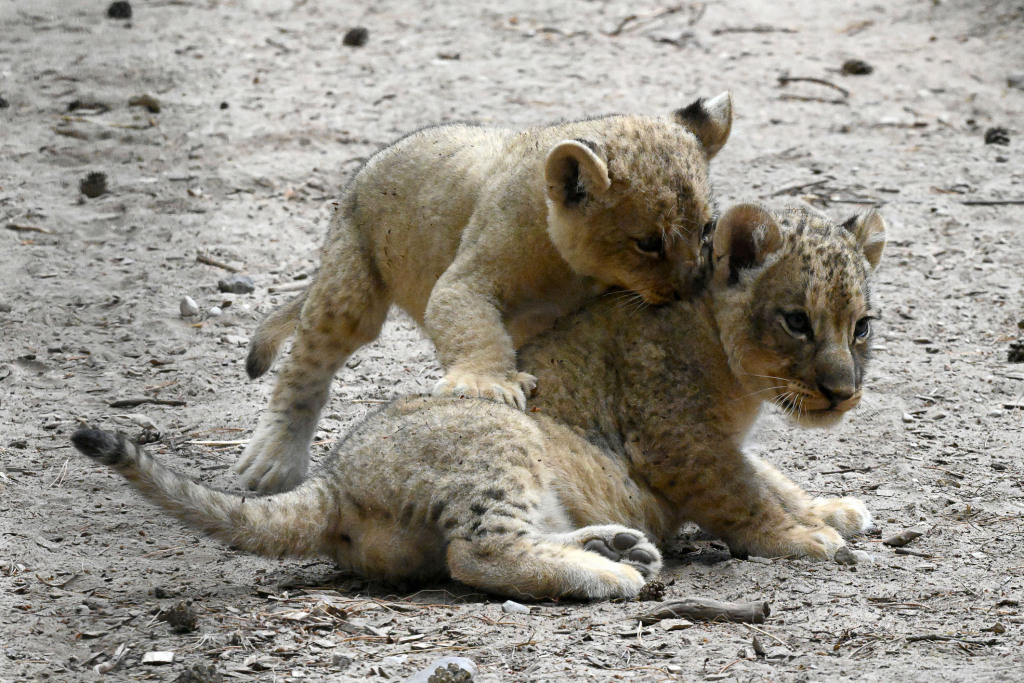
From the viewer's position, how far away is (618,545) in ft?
17.5

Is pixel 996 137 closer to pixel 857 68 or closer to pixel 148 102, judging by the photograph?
pixel 857 68

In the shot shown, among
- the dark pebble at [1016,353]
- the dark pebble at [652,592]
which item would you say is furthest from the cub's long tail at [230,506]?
the dark pebble at [1016,353]

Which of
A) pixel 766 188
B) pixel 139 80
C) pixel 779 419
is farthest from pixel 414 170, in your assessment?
pixel 139 80

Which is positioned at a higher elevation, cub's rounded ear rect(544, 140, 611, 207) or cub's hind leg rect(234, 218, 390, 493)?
cub's rounded ear rect(544, 140, 611, 207)

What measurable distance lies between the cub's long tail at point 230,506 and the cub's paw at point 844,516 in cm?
241

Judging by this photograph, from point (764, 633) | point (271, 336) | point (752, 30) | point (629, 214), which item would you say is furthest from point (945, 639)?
point (752, 30)

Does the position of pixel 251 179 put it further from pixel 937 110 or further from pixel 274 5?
pixel 937 110

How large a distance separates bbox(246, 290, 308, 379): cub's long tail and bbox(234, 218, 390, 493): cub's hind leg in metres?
0.26

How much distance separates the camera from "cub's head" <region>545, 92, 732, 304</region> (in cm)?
594

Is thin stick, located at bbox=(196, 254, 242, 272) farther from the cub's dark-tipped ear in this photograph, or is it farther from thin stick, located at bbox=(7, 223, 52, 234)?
the cub's dark-tipped ear

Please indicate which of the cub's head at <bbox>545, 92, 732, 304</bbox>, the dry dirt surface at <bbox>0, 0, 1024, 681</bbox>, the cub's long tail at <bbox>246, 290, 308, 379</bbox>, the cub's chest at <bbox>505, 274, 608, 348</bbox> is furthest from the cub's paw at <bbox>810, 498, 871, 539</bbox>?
the cub's long tail at <bbox>246, 290, 308, 379</bbox>

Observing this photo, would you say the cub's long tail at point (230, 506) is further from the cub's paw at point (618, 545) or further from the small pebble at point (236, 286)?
the small pebble at point (236, 286)

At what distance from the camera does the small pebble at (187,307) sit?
8.79 m

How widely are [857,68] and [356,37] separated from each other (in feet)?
19.0
